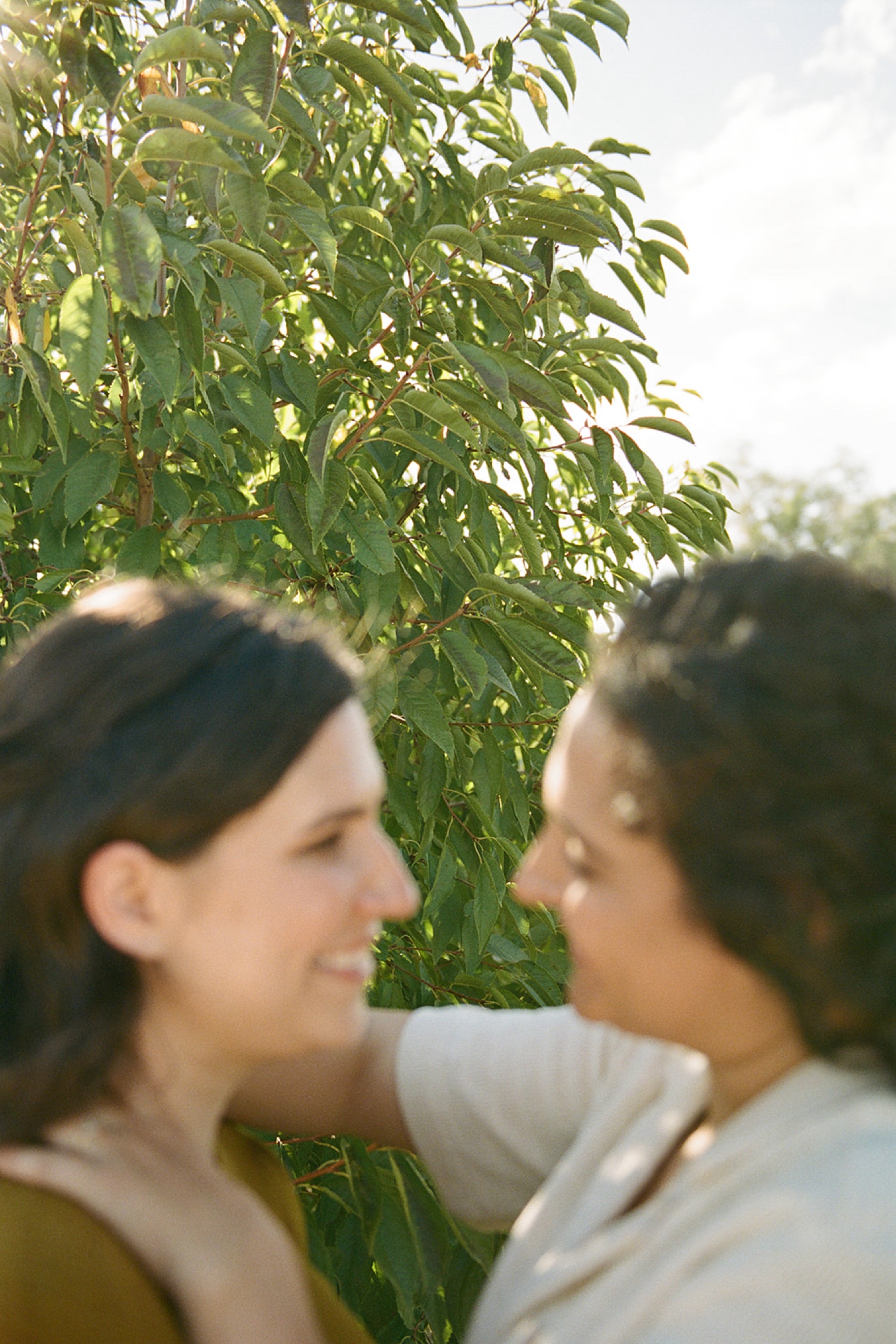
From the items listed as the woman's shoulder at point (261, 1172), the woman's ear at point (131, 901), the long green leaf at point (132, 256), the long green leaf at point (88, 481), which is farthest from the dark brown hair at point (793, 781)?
the long green leaf at point (88, 481)

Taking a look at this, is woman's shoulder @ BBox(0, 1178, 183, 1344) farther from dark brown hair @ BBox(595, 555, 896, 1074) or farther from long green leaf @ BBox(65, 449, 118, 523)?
long green leaf @ BBox(65, 449, 118, 523)

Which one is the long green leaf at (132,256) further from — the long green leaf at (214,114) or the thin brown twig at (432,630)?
the thin brown twig at (432,630)

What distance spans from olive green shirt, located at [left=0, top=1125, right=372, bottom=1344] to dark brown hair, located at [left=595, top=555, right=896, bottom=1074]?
492mm

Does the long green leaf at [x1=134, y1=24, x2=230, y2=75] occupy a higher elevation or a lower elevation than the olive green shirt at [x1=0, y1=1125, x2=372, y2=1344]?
higher

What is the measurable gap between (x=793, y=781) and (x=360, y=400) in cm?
183

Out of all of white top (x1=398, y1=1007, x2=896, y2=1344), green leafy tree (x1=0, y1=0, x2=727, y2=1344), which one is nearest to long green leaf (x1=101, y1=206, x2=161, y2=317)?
green leafy tree (x1=0, y1=0, x2=727, y2=1344)

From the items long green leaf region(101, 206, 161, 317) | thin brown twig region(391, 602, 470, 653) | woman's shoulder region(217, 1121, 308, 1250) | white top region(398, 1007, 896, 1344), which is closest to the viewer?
white top region(398, 1007, 896, 1344)

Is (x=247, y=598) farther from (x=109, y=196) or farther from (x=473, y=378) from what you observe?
(x=473, y=378)

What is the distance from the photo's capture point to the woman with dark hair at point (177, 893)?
1.01 m

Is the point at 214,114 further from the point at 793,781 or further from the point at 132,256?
the point at 793,781

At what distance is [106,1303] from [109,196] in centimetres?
114

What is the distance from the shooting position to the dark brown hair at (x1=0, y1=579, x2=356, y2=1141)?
1012 mm

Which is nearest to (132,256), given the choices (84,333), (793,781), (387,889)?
(84,333)

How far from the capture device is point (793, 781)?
874 mm
